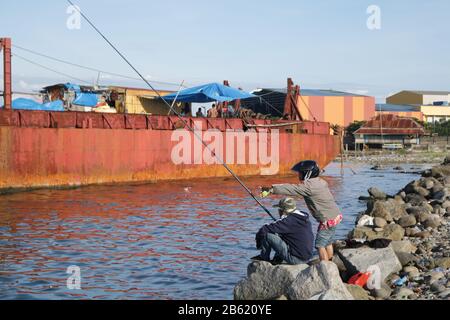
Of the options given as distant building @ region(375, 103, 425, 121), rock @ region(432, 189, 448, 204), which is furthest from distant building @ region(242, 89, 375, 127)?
rock @ region(432, 189, 448, 204)

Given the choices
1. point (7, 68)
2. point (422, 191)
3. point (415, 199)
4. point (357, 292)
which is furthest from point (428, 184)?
point (7, 68)

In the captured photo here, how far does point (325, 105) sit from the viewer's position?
68125 millimetres

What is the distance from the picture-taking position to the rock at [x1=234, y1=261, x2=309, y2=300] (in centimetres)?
715

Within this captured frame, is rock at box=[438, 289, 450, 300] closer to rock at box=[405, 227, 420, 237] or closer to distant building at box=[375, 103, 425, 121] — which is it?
rock at box=[405, 227, 420, 237]

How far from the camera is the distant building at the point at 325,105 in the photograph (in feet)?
217

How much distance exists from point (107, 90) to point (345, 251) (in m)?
24.8

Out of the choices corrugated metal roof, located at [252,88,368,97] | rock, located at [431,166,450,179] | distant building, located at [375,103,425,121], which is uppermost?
corrugated metal roof, located at [252,88,368,97]

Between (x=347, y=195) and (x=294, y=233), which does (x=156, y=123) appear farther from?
(x=294, y=233)

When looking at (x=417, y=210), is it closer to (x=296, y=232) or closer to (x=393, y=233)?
(x=393, y=233)

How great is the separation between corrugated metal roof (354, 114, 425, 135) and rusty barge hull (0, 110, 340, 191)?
35.6 metres

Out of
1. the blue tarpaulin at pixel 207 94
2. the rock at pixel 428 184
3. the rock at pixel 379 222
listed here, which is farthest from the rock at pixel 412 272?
the blue tarpaulin at pixel 207 94

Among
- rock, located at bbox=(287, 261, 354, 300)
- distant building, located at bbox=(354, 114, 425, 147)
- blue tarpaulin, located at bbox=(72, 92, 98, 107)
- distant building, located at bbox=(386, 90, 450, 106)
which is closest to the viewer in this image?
rock, located at bbox=(287, 261, 354, 300)

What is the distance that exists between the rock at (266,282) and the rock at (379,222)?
17.4 ft

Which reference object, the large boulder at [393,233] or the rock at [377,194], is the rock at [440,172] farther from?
the large boulder at [393,233]
